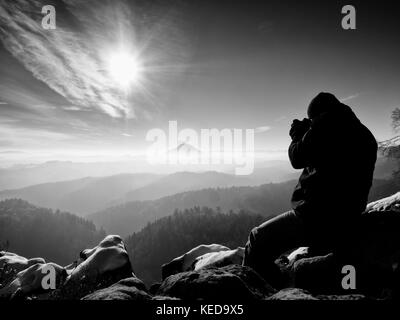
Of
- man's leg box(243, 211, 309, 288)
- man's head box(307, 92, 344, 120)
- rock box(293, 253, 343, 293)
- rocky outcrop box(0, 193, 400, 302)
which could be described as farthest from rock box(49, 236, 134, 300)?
man's head box(307, 92, 344, 120)

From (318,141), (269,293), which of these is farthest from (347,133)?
(269,293)

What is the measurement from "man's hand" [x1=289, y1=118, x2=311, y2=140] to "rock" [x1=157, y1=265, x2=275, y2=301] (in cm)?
282

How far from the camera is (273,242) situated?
15.9 feet

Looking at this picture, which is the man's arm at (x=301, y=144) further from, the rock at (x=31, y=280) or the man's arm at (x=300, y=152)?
the rock at (x=31, y=280)

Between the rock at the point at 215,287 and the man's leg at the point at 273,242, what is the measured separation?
752 millimetres

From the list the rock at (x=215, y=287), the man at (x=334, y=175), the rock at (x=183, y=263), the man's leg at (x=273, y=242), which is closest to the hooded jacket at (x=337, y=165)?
the man at (x=334, y=175)

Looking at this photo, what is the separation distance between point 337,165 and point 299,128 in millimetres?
1127

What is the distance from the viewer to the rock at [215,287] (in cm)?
362

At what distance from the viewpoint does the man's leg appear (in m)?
4.72

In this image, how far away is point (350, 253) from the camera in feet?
13.9

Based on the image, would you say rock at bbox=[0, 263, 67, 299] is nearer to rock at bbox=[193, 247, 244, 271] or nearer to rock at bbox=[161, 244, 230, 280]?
rock at bbox=[161, 244, 230, 280]

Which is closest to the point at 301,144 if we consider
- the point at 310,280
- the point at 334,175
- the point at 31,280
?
the point at 334,175

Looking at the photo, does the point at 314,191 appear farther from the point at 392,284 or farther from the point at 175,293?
the point at 175,293
